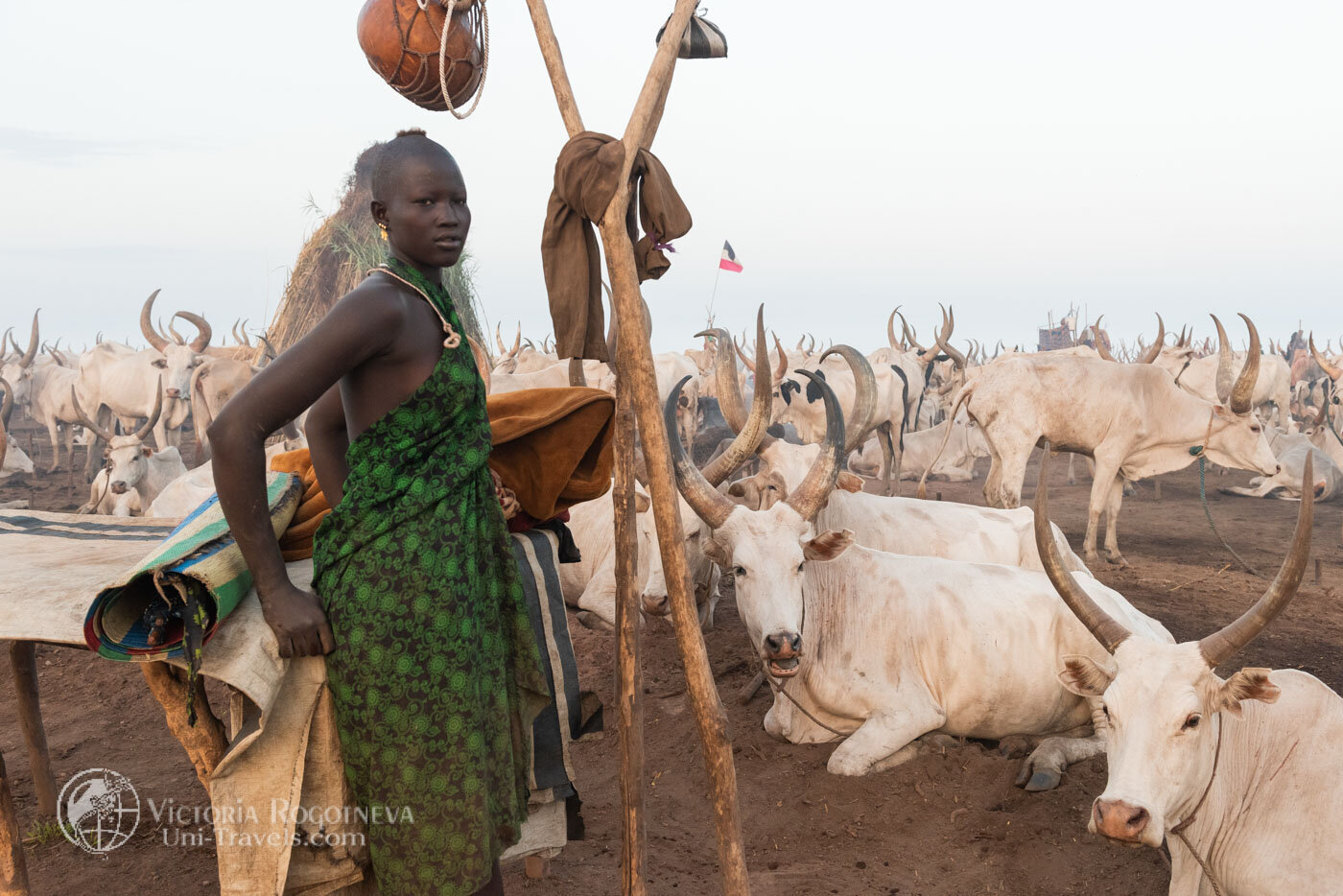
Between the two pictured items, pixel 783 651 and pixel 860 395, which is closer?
pixel 783 651

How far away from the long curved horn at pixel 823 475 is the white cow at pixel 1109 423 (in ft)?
16.5

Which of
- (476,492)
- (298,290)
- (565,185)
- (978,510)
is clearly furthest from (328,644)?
(298,290)

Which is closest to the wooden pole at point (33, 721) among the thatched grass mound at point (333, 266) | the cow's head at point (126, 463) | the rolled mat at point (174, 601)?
the rolled mat at point (174, 601)

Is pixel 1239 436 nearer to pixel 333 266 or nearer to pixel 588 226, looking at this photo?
pixel 588 226

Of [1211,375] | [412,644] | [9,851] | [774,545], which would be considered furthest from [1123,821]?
[1211,375]

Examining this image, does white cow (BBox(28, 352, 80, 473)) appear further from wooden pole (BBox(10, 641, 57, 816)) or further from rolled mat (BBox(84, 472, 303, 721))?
rolled mat (BBox(84, 472, 303, 721))

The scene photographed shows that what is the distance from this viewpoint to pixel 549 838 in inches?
117

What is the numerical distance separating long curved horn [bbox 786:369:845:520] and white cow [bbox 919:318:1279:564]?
503 centimetres

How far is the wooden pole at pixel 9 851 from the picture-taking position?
274 centimetres

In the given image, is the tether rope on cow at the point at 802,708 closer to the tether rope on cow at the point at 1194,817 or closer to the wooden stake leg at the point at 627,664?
the wooden stake leg at the point at 627,664

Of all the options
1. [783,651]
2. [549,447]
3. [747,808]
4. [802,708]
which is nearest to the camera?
[549,447]

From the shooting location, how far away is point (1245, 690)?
2.94 m

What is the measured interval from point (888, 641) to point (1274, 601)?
1.99 metres

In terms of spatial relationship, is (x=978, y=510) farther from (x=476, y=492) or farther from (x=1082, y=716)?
(x=476, y=492)
